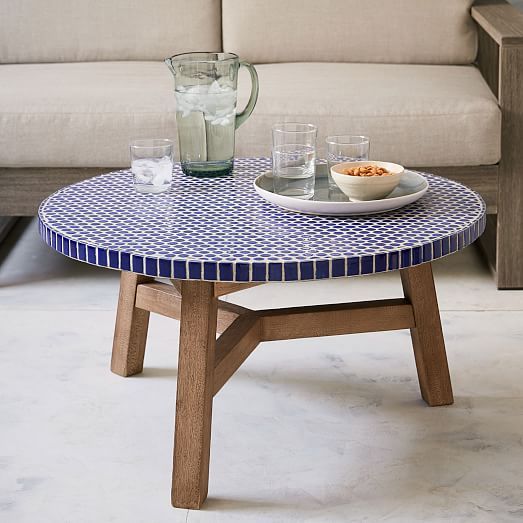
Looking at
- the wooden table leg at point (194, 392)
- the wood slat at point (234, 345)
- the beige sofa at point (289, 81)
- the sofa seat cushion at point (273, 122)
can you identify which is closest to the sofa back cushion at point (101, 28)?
the beige sofa at point (289, 81)

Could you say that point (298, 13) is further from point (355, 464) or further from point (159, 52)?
point (355, 464)

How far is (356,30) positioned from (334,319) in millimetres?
1375

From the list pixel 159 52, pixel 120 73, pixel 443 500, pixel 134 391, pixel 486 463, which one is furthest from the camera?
pixel 159 52

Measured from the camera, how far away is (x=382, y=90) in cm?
238

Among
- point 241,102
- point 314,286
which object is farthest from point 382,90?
point 314,286

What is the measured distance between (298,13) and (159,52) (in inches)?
16.7

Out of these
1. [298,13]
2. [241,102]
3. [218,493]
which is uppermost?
[298,13]

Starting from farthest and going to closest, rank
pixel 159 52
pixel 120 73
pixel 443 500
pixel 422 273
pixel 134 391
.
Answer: pixel 159 52 < pixel 120 73 < pixel 134 391 < pixel 422 273 < pixel 443 500

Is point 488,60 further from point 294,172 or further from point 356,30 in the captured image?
point 294,172

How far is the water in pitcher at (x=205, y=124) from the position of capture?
1.74 meters

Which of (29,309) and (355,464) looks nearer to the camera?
(355,464)

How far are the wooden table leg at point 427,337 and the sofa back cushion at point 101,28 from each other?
141 centimetres

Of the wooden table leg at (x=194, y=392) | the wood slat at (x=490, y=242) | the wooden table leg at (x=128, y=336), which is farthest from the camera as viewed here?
the wood slat at (x=490, y=242)

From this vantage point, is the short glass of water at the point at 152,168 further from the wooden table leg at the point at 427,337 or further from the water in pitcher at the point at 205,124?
the wooden table leg at the point at 427,337
